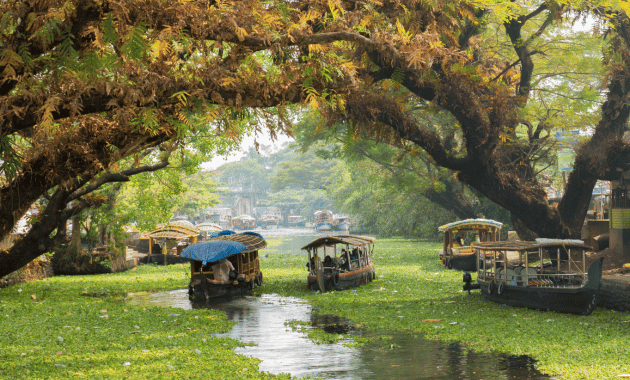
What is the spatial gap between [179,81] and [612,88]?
15177mm

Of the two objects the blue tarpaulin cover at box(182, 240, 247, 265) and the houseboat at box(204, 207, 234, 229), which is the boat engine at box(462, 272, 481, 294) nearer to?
the blue tarpaulin cover at box(182, 240, 247, 265)

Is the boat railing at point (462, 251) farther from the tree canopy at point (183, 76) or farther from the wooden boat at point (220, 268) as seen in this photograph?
the wooden boat at point (220, 268)

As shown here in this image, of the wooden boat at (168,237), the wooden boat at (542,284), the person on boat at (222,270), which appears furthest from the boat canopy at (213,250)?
the wooden boat at (168,237)

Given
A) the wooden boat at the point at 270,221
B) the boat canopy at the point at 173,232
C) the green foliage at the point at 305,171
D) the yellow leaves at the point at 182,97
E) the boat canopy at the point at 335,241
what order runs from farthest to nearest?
the wooden boat at the point at 270,221
the green foliage at the point at 305,171
the boat canopy at the point at 173,232
the boat canopy at the point at 335,241
the yellow leaves at the point at 182,97

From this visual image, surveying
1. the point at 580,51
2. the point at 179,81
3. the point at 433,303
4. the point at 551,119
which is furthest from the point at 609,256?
the point at 179,81

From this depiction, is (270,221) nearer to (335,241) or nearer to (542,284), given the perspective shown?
(335,241)

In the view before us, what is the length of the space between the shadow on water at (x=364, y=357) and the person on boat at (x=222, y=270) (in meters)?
4.28

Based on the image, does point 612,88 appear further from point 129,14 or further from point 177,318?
point 129,14

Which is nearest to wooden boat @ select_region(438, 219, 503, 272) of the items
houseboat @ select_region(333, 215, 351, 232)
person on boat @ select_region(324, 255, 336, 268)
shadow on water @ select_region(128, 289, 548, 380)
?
person on boat @ select_region(324, 255, 336, 268)

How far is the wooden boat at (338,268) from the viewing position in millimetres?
17391

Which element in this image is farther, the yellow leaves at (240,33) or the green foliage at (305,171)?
the green foliage at (305,171)

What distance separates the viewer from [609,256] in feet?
64.8

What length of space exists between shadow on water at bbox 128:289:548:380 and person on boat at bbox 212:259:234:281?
4.28 m

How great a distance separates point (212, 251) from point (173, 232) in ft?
47.7
